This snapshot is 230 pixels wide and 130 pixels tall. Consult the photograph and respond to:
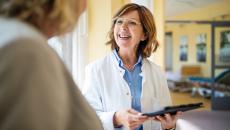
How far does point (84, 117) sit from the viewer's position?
572 millimetres

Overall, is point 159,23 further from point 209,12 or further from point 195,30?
point 195,30

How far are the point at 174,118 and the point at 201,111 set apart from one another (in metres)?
5.91

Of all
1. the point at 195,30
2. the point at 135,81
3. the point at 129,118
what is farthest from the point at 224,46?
the point at 129,118

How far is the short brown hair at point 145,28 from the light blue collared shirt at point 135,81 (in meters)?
0.10

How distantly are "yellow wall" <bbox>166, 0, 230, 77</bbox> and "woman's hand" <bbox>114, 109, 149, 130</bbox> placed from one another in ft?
21.3

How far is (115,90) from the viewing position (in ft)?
4.97

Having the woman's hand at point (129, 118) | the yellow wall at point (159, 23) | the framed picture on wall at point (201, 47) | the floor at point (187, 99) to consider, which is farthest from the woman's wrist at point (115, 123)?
the framed picture on wall at point (201, 47)

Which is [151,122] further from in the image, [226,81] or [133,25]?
[226,81]

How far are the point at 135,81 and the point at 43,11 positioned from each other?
43.3 inches

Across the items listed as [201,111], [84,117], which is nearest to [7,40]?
[84,117]

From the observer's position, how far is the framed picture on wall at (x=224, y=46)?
287 inches

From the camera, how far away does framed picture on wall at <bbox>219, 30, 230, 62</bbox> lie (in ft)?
23.9

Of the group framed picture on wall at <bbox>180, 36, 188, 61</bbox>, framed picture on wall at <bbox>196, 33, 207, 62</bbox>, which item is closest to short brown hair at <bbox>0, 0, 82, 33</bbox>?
framed picture on wall at <bbox>196, 33, 207, 62</bbox>

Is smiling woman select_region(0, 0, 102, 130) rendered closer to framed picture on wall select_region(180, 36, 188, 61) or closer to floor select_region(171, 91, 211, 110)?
floor select_region(171, 91, 211, 110)
